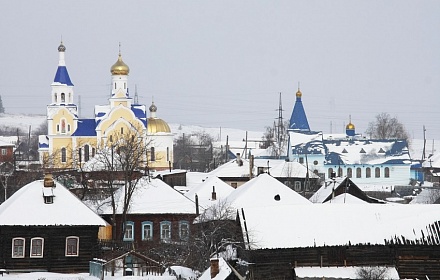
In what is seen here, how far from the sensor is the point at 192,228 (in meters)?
41.5

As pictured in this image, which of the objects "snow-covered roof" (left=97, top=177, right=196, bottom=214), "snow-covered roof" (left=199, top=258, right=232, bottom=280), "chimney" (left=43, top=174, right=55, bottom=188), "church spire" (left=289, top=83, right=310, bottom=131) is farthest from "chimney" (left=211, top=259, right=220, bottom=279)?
"church spire" (left=289, top=83, right=310, bottom=131)

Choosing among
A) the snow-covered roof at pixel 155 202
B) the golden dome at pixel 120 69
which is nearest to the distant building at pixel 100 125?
the golden dome at pixel 120 69

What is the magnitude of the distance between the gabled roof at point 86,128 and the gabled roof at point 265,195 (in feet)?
147

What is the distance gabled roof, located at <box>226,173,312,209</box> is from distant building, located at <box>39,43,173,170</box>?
4086cm

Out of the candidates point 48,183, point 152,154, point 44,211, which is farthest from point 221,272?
point 152,154

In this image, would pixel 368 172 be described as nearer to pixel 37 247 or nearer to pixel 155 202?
pixel 155 202

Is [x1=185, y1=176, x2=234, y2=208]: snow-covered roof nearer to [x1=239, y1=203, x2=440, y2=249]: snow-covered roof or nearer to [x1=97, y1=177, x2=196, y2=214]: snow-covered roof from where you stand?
[x1=97, y1=177, x2=196, y2=214]: snow-covered roof

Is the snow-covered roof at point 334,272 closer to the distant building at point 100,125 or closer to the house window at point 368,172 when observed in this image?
the distant building at point 100,125

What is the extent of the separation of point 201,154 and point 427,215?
95.2 m

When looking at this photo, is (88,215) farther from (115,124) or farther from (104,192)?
(115,124)

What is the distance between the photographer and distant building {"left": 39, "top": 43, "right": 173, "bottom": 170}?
84.1 m

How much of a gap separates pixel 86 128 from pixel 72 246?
50.9 m

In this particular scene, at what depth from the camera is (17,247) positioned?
1387 inches

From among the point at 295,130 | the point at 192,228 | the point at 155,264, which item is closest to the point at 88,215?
the point at 155,264
